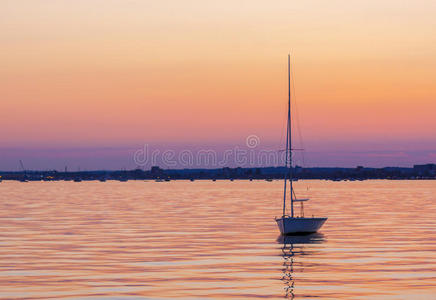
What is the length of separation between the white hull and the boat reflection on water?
481 mm

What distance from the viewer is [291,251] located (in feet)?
183

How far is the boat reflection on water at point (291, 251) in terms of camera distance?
3896 cm

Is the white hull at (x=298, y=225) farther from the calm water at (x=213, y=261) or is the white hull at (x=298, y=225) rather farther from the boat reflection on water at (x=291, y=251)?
the calm water at (x=213, y=261)

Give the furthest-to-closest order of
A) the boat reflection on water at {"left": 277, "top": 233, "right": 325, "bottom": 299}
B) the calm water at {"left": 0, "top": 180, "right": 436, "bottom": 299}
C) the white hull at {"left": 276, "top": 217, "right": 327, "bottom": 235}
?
the white hull at {"left": 276, "top": 217, "right": 327, "bottom": 235}
the boat reflection on water at {"left": 277, "top": 233, "right": 325, "bottom": 299}
the calm water at {"left": 0, "top": 180, "right": 436, "bottom": 299}

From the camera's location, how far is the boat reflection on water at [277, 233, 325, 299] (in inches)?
1534

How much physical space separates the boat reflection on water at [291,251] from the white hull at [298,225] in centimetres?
→ 48

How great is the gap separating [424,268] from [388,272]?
9.07 ft

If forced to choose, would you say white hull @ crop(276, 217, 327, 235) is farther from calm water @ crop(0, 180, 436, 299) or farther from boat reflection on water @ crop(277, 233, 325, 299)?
calm water @ crop(0, 180, 436, 299)

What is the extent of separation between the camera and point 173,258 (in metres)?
49.8

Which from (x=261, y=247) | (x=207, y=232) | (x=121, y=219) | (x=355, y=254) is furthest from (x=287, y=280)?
(x=121, y=219)

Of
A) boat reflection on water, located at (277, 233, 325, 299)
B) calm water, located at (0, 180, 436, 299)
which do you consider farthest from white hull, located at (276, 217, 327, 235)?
calm water, located at (0, 180, 436, 299)

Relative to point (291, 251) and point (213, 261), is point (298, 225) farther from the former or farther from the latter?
point (213, 261)

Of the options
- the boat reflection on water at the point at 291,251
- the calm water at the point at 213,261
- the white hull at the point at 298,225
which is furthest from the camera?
the white hull at the point at 298,225

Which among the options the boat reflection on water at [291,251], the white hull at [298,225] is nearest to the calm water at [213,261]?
the boat reflection on water at [291,251]
